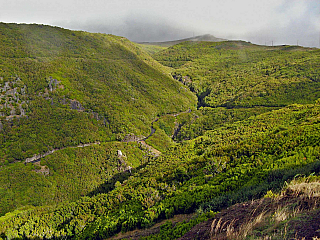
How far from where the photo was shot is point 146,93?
605ft

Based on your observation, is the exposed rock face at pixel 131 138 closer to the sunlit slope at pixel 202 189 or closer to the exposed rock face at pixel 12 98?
the exposed rock face at pixel 12 98

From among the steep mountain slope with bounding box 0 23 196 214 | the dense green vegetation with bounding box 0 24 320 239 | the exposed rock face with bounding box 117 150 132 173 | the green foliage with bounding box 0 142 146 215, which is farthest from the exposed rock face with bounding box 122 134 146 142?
the exposed rock face with bounding box 117 150 132 173

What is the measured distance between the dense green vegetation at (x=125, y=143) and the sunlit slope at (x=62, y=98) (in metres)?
0.69

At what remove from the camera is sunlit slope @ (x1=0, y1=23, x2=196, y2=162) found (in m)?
106

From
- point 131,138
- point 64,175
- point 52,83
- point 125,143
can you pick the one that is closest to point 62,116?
point 52,83

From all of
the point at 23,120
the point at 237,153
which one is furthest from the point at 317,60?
the point at 23,120

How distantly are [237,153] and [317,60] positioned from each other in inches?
7685

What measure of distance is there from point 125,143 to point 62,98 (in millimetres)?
51692

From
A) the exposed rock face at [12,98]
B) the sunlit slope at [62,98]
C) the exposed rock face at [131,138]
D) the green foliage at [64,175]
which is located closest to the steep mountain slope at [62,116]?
the sunlit slope at [62,98]

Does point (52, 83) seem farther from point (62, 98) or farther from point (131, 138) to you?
point (131, 138)

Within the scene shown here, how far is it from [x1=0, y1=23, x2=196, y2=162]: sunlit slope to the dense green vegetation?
69 centimetres

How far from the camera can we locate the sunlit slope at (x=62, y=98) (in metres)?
106

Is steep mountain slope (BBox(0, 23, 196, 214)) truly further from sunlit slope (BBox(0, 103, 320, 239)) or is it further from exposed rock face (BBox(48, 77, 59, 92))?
sunlit slope (BBox(0, 103, 320, 239))

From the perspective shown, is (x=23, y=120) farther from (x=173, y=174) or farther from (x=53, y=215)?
(x=173, y=174)
